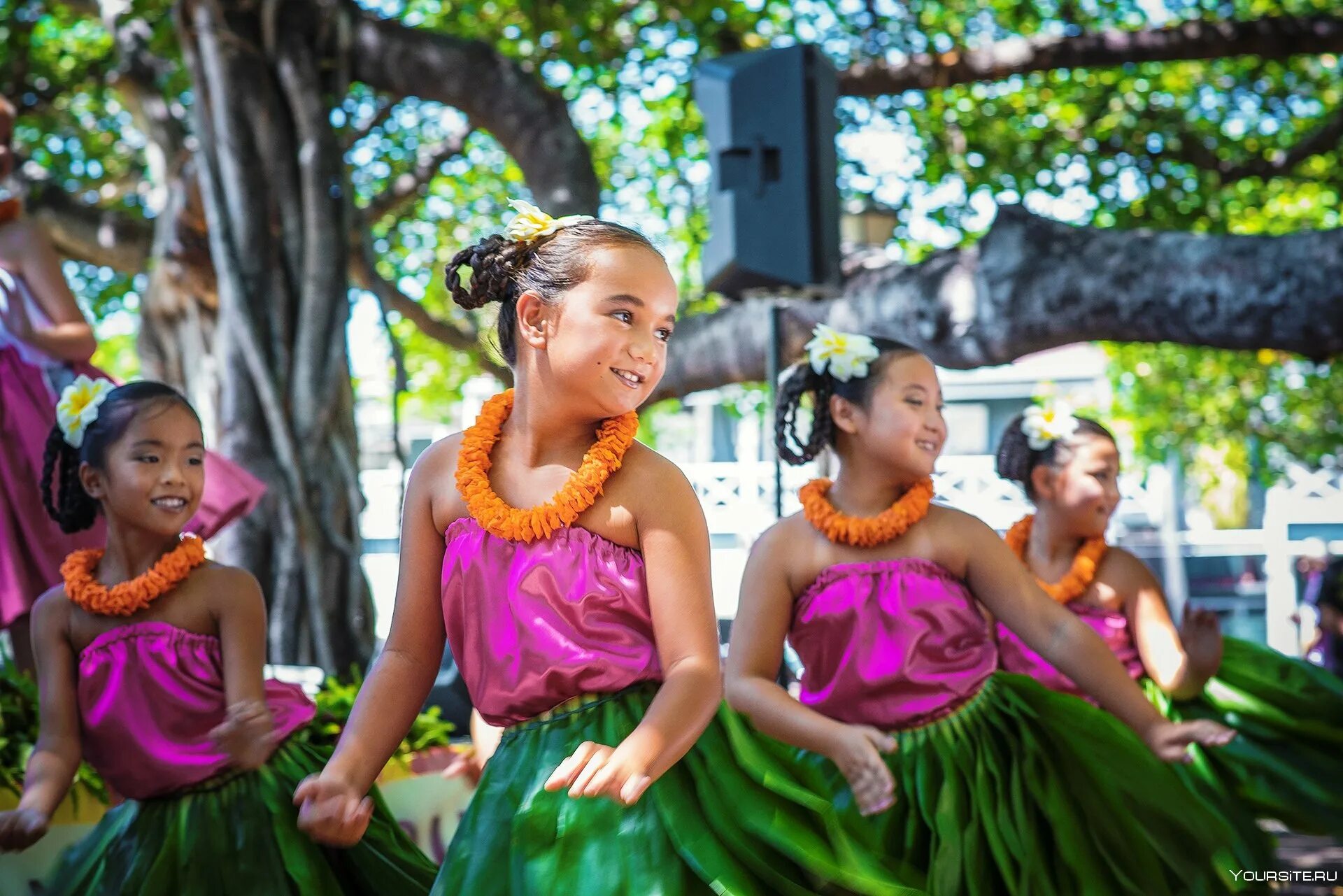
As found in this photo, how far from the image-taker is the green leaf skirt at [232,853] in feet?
8.00

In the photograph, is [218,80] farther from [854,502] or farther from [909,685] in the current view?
[909,685]

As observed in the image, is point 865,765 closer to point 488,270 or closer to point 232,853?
point 488,270

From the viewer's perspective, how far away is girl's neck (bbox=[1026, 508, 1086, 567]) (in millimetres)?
3922

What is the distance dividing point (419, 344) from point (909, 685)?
11388mm

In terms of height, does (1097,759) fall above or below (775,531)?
below

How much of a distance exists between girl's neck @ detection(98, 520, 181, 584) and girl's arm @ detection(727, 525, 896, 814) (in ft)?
3.61

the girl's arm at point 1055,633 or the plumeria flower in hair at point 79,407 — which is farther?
the plumeria flower in hair at point 79,407

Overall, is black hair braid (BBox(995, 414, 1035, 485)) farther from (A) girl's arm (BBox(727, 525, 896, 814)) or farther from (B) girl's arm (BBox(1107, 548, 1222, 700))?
(A) girl's arm (BBox(727, 525, 896, 814))

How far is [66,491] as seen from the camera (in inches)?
114

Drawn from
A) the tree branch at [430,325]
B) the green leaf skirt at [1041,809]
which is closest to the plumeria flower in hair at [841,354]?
the green leaf skirt at [1041,809]

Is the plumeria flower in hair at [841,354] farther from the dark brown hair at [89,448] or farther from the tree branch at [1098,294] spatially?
the tree branch at [1098,294]

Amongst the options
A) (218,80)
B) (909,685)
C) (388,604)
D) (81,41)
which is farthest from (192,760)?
(388,604)

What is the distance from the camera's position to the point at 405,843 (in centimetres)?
266

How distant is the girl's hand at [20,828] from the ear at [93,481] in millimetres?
635
